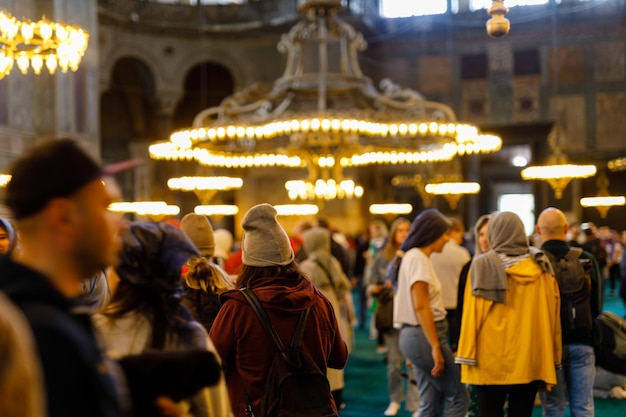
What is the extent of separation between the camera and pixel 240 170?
26.3 meters

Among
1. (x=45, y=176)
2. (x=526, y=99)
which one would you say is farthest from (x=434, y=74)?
(x=45, y=176)

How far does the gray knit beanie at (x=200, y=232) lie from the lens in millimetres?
Result: 4629

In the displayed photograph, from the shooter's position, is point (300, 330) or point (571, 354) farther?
point (571, 354)

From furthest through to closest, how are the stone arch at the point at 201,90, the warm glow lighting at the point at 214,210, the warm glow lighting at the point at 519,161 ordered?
the stone arch at the point at 201,90
the warm glow lighting at the point at 519,161
the warm glow lighting at the point at 214,210

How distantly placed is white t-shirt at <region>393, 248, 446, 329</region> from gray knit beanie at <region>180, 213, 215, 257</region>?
1.48 metres

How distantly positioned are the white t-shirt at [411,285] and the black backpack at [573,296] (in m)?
0.76

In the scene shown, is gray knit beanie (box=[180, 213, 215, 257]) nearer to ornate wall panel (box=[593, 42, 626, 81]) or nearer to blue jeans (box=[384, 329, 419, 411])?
blue jeans (box=[384, 329, 419, 411])

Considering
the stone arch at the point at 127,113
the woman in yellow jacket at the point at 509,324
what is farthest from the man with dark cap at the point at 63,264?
the stone arch at the point at 127,113

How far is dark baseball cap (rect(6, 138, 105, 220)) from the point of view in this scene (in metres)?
1.64

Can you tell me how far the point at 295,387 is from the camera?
3545 mm

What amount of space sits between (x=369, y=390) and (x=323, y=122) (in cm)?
546

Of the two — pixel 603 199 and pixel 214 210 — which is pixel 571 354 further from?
pixel 603 199

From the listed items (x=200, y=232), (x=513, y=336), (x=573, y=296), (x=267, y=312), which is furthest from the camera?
(x=573, y=296)

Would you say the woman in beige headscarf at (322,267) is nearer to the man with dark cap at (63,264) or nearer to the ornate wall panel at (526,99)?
the man with dark cap at (63,264)
